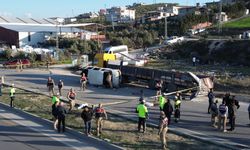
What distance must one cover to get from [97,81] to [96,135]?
17.1 m

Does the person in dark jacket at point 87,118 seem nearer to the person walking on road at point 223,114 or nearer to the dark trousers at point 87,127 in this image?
the dark trousers at point 87,127

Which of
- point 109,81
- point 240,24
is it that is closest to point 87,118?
point 109,81

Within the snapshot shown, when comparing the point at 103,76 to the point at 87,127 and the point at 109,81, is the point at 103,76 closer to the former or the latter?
the point at 109,81

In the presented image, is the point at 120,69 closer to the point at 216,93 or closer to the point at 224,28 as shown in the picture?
the point at 216,93

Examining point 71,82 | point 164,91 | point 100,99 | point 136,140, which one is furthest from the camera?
point 71,82

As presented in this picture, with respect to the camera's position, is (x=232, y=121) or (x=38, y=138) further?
(x=232, y=121)

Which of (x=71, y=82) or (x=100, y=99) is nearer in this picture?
(x=100, y=99)

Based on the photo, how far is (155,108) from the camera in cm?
2573

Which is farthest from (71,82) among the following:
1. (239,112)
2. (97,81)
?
(239,112)

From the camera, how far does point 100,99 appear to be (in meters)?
29.8

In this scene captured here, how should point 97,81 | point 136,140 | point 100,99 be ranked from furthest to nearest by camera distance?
point 97,81 < point 100,99 < point 136,140

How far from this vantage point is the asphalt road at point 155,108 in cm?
1909

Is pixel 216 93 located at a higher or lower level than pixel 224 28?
lower

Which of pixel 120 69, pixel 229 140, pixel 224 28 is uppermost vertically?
pixel 224 28
